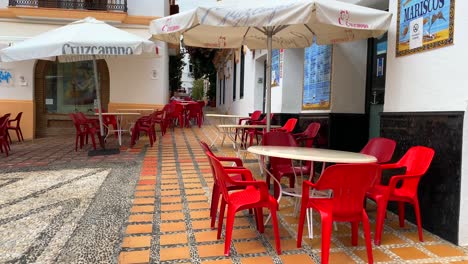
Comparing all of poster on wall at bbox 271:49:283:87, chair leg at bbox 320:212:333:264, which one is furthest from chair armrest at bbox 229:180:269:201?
poster on wall at bbox 271:49:283:87

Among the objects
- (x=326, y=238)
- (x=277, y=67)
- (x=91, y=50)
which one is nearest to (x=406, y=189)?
(x=326, y=238)

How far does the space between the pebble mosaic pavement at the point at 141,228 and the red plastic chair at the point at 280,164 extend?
0.32m

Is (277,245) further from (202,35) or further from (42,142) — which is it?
(42,142)

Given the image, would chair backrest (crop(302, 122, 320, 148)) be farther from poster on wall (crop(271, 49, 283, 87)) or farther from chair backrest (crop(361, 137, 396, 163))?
poster on wall (crop(271, 49, 283, 87))

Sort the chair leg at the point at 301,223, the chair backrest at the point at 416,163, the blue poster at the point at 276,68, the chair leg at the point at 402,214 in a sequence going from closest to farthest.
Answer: the chair leg at the point at 301,223 < the chair backrest at the point at 416,163 < the chair leg at the point at 402,214 < the blue poster at the point at 276,68

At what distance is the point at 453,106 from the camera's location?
3.06 m

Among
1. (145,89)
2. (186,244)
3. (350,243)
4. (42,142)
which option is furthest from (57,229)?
(145,89)

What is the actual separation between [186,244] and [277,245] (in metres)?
0.73

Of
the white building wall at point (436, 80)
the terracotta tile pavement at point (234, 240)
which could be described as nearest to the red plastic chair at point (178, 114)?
the terracotta tile pavement at point (234, 240)

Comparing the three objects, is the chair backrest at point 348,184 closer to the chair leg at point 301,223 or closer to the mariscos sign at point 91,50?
the chair leg at point 301,223

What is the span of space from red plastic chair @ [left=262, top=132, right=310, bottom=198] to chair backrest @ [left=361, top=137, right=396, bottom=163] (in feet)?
2.32

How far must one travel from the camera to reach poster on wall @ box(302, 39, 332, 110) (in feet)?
19.6

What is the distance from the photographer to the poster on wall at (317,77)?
19.6 feet

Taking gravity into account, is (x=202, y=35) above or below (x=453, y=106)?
above
